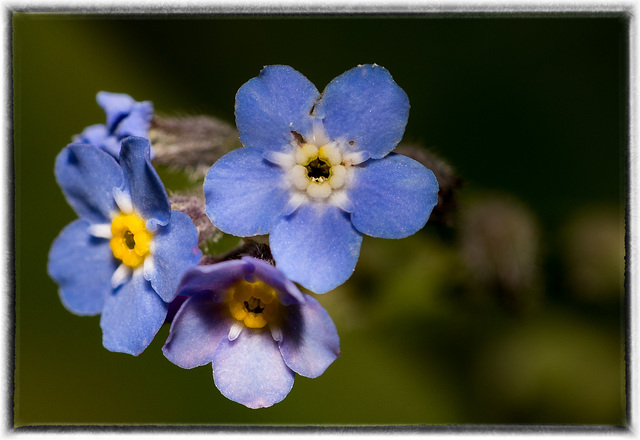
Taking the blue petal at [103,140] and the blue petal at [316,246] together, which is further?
the blue petal at [103,140]

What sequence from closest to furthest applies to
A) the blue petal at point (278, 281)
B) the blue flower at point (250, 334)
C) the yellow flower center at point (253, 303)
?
the blue petal at point (278, 281) → the blue flower at point (250, 334) → the yellow flower center at point (253, 303)

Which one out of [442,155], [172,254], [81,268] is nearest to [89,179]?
[81,268]

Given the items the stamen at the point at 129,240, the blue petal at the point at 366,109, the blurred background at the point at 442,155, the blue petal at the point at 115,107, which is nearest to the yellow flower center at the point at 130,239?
the stamen at the point at 129,240

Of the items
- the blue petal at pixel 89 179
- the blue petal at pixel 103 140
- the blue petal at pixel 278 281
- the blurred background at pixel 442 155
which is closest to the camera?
the blue petal at pixel 278 281

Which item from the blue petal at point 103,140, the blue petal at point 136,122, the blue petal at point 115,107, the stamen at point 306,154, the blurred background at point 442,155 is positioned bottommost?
the blurred background at point 442,155

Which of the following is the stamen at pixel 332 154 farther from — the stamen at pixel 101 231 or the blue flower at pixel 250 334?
the stamen at pixel 101 231

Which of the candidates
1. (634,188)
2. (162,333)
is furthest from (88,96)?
(634,188)

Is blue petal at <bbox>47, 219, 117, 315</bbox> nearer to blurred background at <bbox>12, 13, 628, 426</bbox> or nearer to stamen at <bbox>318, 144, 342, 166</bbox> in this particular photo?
stamen at <bbox>318, 144, 342, 166</bbox>

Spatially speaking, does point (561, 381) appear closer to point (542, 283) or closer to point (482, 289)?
point (542, 283)

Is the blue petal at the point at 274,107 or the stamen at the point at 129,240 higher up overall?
the blue petal at the point at 274,107
